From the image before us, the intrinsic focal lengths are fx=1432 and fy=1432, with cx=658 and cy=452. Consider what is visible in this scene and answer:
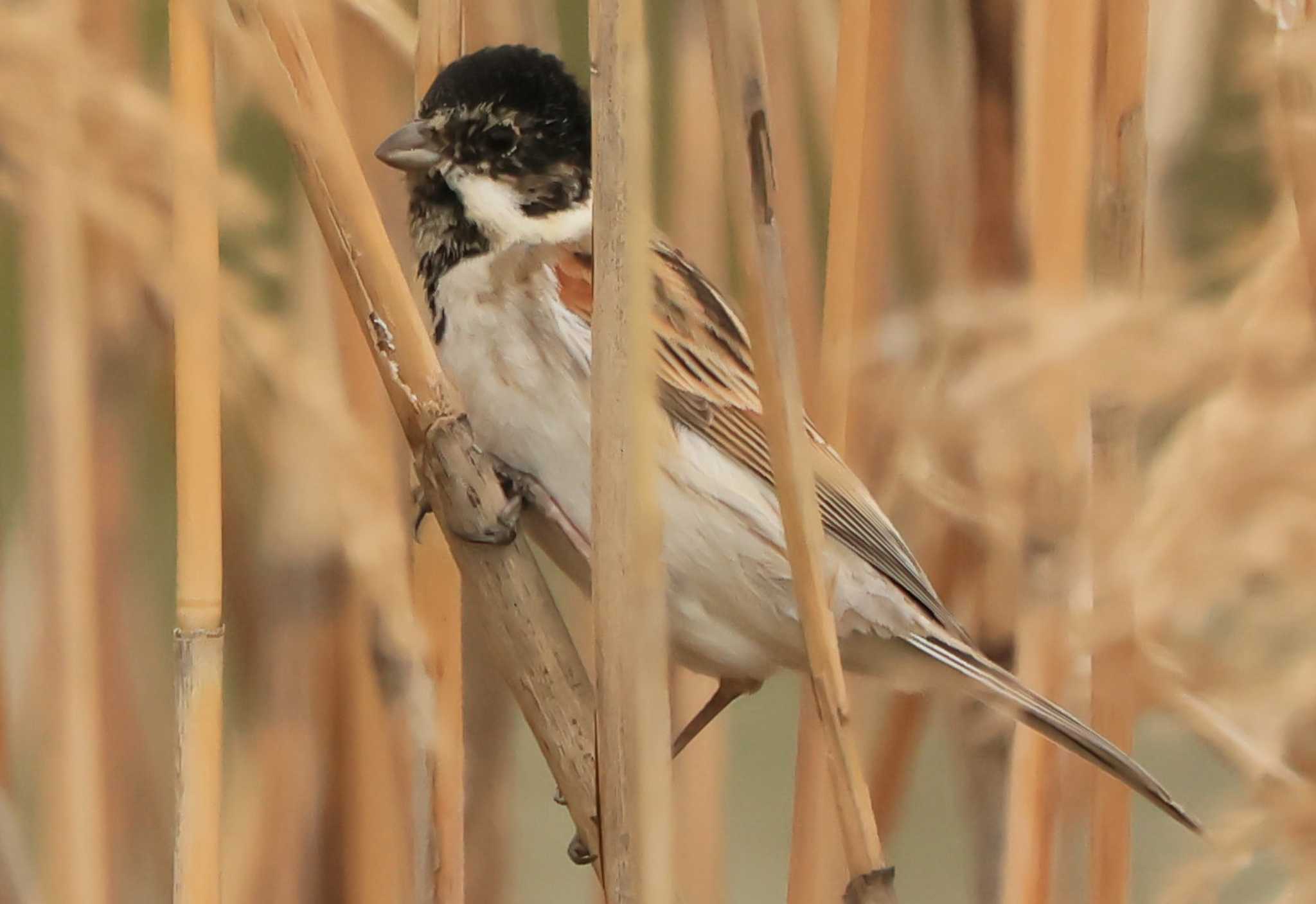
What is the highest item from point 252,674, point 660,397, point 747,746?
point 660,397

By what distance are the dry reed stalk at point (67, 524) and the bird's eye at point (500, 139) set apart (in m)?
0.29

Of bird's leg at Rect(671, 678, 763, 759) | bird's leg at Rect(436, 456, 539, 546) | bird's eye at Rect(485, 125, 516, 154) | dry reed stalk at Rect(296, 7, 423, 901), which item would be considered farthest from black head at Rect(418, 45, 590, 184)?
bird's leg at Rect(671, 678, 763, 759)

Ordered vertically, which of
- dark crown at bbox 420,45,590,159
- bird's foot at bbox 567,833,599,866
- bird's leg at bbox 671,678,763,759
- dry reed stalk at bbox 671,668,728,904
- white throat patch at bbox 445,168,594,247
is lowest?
dry reed stalk at bbox 671,668,728,904

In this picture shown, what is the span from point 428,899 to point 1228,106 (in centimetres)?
106

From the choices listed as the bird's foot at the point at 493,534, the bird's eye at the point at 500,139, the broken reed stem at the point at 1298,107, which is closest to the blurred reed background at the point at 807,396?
the broken reed stem at the point at 1298,107

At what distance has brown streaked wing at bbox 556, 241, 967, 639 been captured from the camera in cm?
100

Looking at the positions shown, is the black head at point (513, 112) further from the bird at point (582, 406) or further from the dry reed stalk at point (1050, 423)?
the dry reed stalk at point (1050, 423)

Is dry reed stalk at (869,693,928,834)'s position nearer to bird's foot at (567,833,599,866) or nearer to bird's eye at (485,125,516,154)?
bird's foot at (567,833,599,866)

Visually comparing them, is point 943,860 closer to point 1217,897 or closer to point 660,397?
point 1217,897

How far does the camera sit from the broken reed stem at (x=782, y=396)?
0.56 meters

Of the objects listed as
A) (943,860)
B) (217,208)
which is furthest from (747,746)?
(217,208)

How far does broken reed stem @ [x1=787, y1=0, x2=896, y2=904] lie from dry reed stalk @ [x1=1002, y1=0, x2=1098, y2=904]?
4.5 inches

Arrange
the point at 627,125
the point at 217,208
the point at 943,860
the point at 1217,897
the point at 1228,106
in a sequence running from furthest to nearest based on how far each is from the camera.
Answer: the point at 943,860 → the point at 1228,106 → the point at 1217,897 → the point at 217,208 → the point at 627,125

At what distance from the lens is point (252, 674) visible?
113cm
